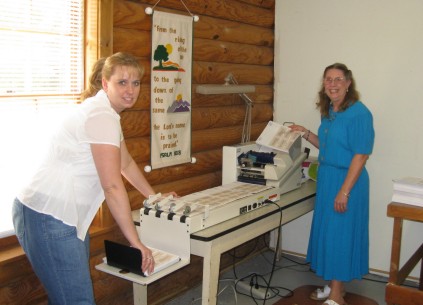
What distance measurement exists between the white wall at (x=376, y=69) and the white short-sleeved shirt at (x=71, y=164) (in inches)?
96.9

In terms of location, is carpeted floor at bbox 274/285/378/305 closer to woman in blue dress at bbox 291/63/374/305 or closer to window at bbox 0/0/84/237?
woman in blue dress at bbox 291/63/374/305

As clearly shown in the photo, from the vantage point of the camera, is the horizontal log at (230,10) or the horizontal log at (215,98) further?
the horizontal log at (230,10)

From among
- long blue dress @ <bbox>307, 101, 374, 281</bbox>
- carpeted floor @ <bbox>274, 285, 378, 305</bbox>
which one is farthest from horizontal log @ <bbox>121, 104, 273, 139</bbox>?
carpeted floor @ <bbox>274, 285, 378, 305</bbox>

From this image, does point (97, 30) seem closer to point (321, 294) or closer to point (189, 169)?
point (189, 169)

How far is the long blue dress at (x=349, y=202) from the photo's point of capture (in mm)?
3229

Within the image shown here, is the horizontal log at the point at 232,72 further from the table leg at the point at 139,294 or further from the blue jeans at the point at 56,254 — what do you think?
the blue jeans at the point at 56,254

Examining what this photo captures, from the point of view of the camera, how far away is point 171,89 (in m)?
3.21

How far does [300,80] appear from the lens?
4254 millimetres

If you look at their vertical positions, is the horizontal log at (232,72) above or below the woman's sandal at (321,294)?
above

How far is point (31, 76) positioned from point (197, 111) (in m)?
1.33

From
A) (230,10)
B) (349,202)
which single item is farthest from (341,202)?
(230,10)

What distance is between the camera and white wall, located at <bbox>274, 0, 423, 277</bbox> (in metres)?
3.74

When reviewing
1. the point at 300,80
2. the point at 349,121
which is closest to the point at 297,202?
the point at 349,121

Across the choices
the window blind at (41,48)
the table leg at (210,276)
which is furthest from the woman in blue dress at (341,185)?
the window blind at (41,48)
